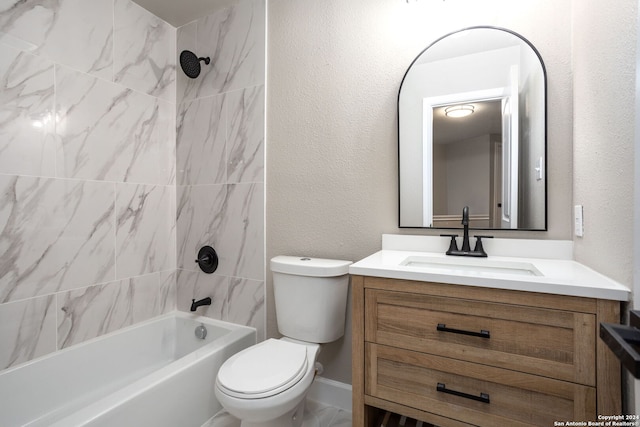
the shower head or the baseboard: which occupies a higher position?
the shower head

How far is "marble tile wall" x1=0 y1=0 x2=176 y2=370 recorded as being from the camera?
144cm

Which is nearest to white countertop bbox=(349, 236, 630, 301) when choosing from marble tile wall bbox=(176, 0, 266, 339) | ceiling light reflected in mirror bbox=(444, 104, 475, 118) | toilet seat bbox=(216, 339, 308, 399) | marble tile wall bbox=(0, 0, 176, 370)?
toilet seat bbox=(216, 339, 308, 399)

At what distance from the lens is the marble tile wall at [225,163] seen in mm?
1937

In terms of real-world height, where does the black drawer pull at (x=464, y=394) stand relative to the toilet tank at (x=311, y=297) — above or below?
below

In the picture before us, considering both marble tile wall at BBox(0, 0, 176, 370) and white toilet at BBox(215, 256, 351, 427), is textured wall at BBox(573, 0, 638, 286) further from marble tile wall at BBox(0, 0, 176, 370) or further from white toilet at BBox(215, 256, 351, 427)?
marble tile wall at BBox(0, 0, 176, 370)

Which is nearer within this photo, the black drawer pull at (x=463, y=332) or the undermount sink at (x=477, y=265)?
the black drawer pull at (x=463, y=332)

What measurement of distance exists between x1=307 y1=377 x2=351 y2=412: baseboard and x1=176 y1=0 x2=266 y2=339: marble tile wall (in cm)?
45

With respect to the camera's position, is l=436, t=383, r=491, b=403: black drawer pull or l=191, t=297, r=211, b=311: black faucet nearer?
l=436, t=383, r=491, b=403: black drawer pull

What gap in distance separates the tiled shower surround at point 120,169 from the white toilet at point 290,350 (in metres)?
0.40

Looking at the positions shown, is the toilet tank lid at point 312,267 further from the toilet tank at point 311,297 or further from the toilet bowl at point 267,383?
the toilet bowl at point 267,383

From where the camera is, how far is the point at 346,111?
1.69 m

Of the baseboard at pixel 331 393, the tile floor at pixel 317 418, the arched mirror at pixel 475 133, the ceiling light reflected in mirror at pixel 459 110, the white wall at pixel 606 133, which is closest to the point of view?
the white wall at pixel 606 133

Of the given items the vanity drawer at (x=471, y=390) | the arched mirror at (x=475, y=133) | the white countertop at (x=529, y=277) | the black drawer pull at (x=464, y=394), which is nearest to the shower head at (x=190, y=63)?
the arched mirror at (x=475, y=133)

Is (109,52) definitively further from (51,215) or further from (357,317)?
(357,317)
